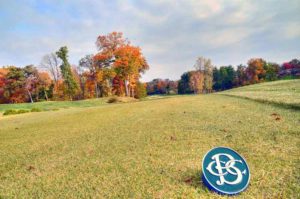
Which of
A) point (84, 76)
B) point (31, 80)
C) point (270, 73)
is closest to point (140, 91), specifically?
point (84, 76)

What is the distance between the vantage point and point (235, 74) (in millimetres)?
73875

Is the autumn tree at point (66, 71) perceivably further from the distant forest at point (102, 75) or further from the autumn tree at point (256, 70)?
the autumn tree at point (256, 70)

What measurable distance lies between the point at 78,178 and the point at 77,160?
938mm

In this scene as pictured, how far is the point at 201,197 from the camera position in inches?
98.4

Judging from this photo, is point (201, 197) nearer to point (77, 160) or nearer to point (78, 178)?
point (78, 178)

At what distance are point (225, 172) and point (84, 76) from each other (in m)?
51.1

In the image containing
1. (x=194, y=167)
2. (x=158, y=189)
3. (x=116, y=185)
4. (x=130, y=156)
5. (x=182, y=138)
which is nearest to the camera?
(x=158, y=189)

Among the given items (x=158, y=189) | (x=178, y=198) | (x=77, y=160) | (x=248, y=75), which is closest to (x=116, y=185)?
(x=158, y=189)

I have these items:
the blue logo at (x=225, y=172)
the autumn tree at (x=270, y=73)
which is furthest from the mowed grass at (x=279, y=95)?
the autumn tree at (x=270, y=73)

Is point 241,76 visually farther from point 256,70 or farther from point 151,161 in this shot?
point 151,161

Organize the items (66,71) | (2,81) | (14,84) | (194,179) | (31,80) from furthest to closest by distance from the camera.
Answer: (31,80)
(2,81)
(14,84)
(66,71)
(194,179)

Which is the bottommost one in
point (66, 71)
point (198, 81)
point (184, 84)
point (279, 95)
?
point (279, 95)

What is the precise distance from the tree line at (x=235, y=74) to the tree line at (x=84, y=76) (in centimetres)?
1702

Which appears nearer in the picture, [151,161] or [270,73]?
[151,161]
